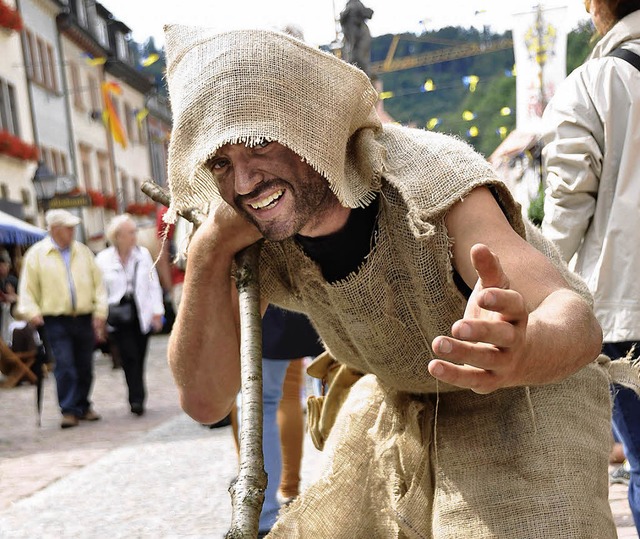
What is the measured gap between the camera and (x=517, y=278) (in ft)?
6.53

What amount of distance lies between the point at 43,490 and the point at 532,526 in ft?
16.1

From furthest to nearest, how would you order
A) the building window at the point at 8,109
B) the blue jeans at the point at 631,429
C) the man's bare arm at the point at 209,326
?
the building window at the point at 8,109, the blue jeans at the point at 631,429, the man's bare arm at the point at 209,326

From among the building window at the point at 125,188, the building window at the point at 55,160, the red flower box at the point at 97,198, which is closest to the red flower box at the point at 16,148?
the building window at the point at 55,160

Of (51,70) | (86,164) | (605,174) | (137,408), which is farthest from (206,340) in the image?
(86,164)

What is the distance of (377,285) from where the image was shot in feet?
7.63

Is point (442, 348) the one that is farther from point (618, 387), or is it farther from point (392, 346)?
point (618, 387)

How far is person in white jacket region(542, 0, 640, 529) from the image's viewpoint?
364 centimetres

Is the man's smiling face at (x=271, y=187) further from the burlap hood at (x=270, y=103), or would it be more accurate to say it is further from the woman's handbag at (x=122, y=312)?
the woman's handbag at (x=122, y=312)

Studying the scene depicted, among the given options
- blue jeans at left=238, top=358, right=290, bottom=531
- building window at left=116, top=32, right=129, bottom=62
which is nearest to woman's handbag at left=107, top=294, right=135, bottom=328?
blue jeans at left=238, top=358, right=290, bottom=531

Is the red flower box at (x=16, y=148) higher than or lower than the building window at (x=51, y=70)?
lower

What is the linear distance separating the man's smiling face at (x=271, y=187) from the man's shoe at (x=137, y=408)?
27.0ft

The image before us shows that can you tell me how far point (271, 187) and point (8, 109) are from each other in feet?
83.6

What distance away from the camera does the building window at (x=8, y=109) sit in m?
25.7

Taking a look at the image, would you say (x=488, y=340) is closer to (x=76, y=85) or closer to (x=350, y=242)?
(x=350, y=242)
